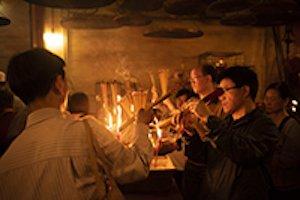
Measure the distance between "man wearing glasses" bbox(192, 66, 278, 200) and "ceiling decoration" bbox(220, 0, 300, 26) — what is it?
170cm

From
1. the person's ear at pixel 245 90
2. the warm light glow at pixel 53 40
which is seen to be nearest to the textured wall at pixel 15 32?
the warm light glow at pixel 53 40

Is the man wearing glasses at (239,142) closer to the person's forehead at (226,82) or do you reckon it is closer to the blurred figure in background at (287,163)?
the person's forehead at (226,82)

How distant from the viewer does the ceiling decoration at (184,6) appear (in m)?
5.31

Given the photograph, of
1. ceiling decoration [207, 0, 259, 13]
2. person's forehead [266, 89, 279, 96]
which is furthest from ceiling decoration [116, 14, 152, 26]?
person's forehead [266, 89, 279, 96]

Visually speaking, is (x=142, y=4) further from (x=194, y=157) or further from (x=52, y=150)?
(x=52, y=150)

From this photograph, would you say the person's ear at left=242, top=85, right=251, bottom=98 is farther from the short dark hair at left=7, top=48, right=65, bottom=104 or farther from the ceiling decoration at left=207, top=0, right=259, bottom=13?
the short dark hair at left=7, top=48, right=65, bottom=104

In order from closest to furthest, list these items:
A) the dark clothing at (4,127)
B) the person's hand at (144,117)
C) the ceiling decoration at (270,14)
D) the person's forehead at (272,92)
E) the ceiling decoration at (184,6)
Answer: the person's hand at (144,117)
the dark clothing at (4,127)
the ceiling decoration at (270,14)
the person's forehead at (272,92)
the ceiling decoration at (184,6)

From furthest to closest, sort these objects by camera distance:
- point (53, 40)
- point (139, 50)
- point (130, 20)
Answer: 1. point (139, 50)
2. point (53, 40)
3. point (130, 20)

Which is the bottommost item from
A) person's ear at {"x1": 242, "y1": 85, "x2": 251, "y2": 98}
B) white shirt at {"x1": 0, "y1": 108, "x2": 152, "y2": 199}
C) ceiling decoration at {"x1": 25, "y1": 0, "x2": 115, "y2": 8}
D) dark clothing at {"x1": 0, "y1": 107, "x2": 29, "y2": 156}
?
dark clothing at {"x1": 0, "y1": 107, "x2": 29, "y2": 156}

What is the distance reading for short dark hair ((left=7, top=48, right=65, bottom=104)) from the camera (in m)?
2.20

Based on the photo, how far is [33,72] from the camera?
2193 mm

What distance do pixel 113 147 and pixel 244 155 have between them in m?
1.33

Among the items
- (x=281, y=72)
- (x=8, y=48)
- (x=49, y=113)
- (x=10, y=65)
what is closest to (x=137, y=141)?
(x=49, y=113)

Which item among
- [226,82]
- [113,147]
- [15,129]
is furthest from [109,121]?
[113,147]
